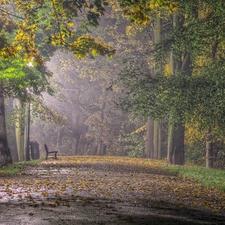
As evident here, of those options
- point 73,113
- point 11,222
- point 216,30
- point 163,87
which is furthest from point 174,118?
point 73,113

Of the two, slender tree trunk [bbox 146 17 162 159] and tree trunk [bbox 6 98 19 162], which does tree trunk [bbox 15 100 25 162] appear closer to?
tree trunk [bbox 6 98 19 162]

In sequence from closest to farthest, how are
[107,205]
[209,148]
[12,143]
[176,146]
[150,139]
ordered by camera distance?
1. [107,205]
2. [209,148]
3. [176,146]
4. [12,143]
5. [150,139]

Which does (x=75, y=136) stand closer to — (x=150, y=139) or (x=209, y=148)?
(x=150, y=139)

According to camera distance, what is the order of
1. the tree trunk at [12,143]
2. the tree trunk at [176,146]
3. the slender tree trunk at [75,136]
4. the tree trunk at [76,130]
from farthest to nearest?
the tree trunk at [76,130] → the slender tree trunk at [75,136] → the tree trunk at [12,143] → the tree trunk at [176,146]

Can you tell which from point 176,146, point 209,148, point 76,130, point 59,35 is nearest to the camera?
point 59,35

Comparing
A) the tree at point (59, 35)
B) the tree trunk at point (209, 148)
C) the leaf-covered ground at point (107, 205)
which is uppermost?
the tree at point (59, 35)

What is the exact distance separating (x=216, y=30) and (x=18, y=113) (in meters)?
15.3

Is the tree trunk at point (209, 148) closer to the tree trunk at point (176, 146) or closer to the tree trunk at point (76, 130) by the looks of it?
the tree trunk at point (176, 146)

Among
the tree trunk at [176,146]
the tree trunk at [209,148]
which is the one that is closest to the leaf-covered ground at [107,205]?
the tree trunk at [209,148]

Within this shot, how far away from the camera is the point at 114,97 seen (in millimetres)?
48875

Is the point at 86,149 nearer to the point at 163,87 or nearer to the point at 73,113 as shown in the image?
the point at 73,113

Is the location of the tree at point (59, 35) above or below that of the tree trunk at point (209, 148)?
above

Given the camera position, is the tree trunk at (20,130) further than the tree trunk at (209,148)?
Yes

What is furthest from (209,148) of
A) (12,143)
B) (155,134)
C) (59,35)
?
(59,35)
